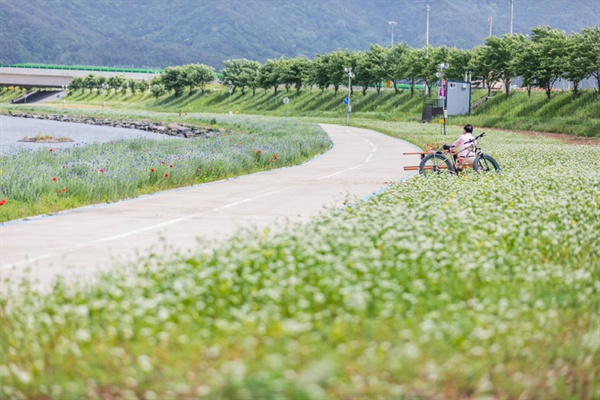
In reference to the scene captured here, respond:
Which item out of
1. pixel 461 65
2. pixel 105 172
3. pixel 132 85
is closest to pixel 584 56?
pixel 461 65

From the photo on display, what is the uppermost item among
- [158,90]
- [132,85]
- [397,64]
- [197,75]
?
[397,64]

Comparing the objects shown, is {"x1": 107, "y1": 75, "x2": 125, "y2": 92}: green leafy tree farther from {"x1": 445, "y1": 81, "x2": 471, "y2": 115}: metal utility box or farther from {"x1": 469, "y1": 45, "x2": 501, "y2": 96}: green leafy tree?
{"x1": 445, "y1": 81, "x2": 471, "y2": 115}: metal utility box

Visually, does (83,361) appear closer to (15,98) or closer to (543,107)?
(543,107)

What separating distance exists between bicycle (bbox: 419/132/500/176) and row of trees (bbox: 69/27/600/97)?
47541 millimetres

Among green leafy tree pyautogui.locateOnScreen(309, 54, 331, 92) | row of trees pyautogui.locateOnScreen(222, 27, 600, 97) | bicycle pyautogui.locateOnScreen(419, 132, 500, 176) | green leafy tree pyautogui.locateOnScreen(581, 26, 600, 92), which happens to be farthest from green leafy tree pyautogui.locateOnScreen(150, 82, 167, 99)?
bicycle pyautogui.locateOnScreen(419, 132, 500, 176)

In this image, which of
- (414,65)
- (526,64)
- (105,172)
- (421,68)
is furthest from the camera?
(414,65)

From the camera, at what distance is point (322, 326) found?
19.2 ft

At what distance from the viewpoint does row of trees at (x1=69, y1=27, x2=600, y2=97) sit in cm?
7225

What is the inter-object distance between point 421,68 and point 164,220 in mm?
92586

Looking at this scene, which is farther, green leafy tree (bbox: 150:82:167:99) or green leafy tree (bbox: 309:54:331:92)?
green leafy tree (bbox: 150:82:167:99)

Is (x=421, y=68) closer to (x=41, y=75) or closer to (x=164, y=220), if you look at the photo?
(x=41, y=75)

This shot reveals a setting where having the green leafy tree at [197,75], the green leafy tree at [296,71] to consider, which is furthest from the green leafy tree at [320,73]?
the green leafy tree at [197,75]

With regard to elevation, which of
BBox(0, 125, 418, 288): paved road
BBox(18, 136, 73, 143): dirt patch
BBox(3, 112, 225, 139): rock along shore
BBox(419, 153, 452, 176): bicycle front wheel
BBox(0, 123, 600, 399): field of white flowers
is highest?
BBox(0, 123, 600, 399): field of white flowers

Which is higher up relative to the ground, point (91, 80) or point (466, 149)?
point (91, 80)
